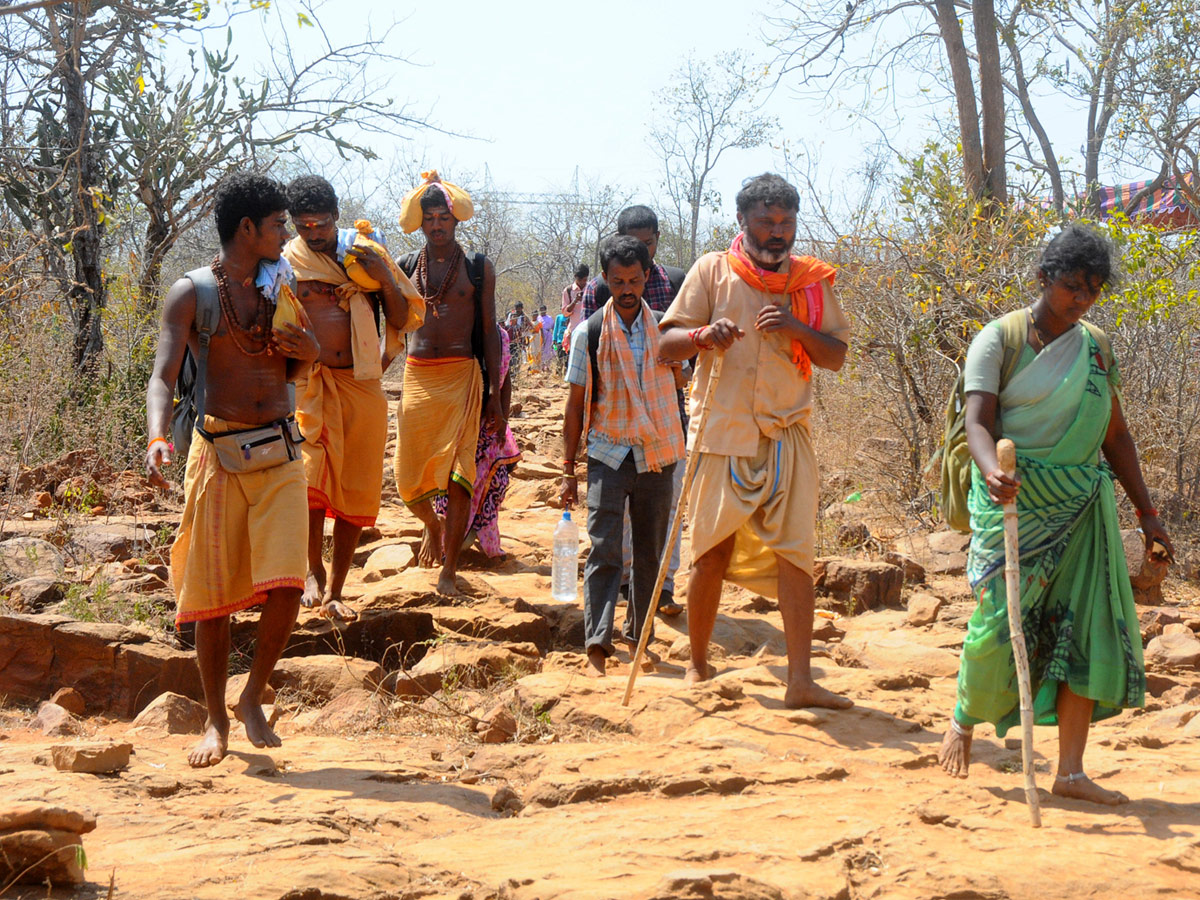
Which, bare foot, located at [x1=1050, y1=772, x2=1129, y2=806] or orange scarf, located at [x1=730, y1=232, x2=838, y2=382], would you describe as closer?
bare foot, located at [x1=1050, y1=772, x2=1129, y2=806]

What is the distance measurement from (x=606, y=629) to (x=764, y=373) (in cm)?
146

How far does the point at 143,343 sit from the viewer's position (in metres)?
9.64

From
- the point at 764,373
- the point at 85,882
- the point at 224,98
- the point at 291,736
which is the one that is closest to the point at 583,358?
the point at 764,373

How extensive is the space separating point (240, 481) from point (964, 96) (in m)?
8.70

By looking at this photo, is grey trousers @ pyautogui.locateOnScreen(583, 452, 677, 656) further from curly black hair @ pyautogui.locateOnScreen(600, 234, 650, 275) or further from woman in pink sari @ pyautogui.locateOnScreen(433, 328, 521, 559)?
woman in pink sari @ pyautogui.locateOnScreen(433, 328, 521, 559)

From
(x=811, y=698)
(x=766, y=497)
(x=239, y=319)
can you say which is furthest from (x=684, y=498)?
(x=239, y=319)

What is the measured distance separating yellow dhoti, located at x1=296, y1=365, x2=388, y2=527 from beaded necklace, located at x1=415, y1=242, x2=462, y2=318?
68 cm

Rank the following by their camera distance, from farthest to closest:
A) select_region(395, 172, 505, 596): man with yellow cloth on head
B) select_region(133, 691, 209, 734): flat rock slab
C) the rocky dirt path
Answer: select_region(395, 172, 505, 596): man with yellow cloth on head → select_region(133, 691, 209, 734): flat rock slab → the rocky dirt path

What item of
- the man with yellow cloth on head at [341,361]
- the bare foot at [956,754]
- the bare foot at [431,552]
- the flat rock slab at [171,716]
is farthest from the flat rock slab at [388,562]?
the bare foot at [956,754]

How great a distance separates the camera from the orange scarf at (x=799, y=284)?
450 cm

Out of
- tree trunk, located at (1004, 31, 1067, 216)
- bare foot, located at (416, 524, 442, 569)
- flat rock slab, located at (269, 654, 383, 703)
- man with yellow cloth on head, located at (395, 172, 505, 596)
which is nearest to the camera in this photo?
flat rock slab, located at (269, 654, 383, 703)

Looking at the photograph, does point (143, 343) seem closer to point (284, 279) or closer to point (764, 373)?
point (284, 279)

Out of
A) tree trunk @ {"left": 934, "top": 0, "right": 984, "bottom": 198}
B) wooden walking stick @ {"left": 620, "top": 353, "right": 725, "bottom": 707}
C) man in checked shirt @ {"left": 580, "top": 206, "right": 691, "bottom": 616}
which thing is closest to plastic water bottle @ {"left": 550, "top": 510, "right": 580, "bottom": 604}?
man in checked shirt @ {"left": 580, "top": 206, "right": 691, "bottom": 616}

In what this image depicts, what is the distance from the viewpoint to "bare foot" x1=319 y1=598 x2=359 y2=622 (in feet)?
19.0
